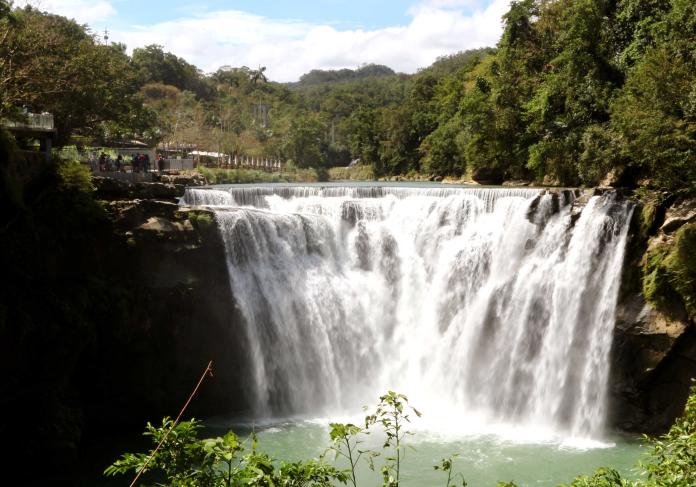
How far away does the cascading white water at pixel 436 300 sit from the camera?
64.6 ft

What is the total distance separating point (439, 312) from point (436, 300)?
16.6 inches

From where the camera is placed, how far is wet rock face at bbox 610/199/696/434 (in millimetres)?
17828

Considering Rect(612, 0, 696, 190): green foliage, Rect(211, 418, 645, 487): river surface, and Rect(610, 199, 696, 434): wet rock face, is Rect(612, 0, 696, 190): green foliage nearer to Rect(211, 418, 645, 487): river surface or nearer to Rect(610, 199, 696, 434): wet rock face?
Rect(610, 199, 696, 434): wet rock face

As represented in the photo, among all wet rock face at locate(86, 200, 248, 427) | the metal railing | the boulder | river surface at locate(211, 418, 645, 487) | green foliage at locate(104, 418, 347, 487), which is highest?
the metal railing

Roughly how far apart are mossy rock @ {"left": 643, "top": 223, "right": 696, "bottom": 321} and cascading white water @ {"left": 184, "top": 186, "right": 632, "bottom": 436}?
101 cm

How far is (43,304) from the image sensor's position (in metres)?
17.0

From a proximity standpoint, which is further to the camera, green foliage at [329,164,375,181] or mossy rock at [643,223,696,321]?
green foliage at [329,164,375,181]

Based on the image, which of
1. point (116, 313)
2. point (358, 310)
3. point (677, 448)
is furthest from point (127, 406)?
point (677, 448)

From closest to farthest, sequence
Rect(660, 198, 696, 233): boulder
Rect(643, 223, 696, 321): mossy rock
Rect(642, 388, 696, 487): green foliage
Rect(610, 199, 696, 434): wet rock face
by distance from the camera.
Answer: Rect(642, 388, 696, 487): green foliage, Rect(643, 223, 696, 321): mossy rock, Rect(610, 199, 696, 434): wet rock face, Rect(660, 198, 696, 233): boulder

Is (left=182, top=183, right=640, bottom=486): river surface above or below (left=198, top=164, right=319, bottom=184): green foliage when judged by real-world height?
below

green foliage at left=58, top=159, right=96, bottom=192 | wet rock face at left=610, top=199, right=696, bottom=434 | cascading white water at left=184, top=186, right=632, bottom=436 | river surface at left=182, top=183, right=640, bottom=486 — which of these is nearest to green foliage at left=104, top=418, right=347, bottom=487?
river surface at left=182, top=183, right=640, bottom=486

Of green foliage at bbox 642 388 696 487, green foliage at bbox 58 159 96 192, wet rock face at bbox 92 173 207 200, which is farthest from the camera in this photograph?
wet rock face at bbox 92 173 207 200

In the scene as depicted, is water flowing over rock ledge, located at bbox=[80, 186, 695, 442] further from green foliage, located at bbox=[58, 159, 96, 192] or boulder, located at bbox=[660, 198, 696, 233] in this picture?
green foliage, located at bbox=[58, 159, 96, 192]

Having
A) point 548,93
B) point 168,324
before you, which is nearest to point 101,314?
point 168,324
